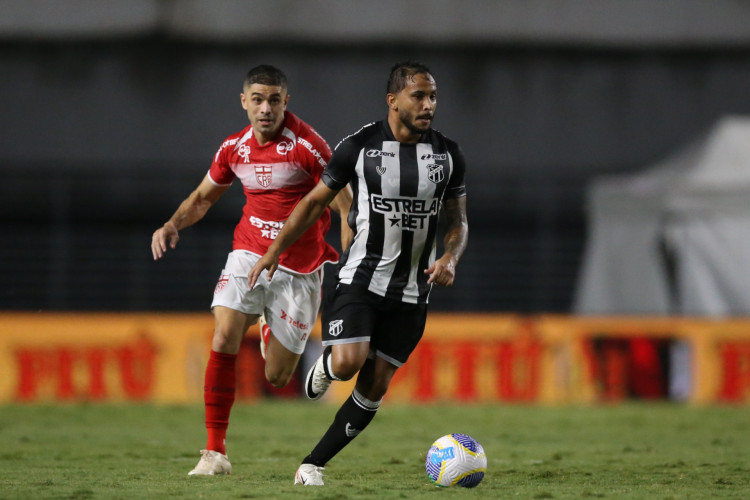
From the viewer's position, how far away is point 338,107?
59.3 ft

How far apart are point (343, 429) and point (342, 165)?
1.43 metres

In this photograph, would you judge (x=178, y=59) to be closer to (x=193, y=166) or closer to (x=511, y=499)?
(x=193, y=166)

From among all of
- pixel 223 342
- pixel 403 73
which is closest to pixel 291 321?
pixel 223 342

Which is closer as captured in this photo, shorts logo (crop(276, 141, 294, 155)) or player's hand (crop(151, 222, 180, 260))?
player's hand (crop(151, 222, 180, 260))

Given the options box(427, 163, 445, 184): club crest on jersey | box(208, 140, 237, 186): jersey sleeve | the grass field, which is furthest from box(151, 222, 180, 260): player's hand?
box(427, 163, 445, 184): club crest on jersey

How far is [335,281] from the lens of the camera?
20.4 feet

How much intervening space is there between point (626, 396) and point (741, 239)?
2.50 metres

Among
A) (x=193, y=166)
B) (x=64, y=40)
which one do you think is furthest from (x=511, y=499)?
(x=64, y=40)

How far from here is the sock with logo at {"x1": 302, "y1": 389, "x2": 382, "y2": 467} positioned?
19.9 ft

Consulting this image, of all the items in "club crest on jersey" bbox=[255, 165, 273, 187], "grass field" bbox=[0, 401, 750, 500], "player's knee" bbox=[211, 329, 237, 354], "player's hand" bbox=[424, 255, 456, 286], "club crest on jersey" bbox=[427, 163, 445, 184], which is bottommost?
"grass field" bbox=[0, 401, 750, 500]

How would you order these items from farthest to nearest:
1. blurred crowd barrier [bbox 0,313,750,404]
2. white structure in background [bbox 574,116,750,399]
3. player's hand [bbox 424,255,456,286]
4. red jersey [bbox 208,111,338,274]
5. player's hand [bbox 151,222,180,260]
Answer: white structure in background [bbox 574,116,750,399], blurred crowd barrier [bbox 0,313,750,404], red jersey [bbox 208,111,338,274], player's hand [bbox 151,222,180,260], player's hand [bbox 424,255,456,286]

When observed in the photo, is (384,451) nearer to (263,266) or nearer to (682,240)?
(263,266)

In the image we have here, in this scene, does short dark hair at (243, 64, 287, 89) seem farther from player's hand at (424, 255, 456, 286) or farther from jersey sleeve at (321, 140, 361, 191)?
player's hand at (424, 255, 456, 286)

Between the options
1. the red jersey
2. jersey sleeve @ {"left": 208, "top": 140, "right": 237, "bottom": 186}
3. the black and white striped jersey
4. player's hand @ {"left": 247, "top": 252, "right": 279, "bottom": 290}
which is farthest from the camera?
jersey sleeve @ {"left": 208, "top": 140, "right": 237, "bottom": 186}
